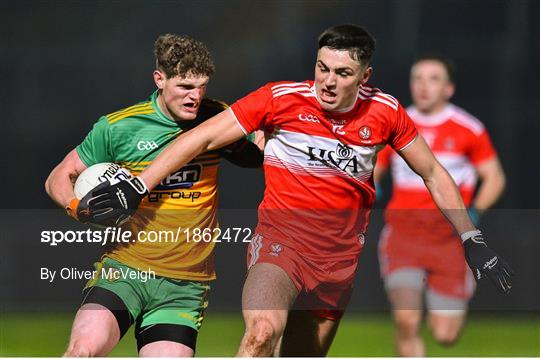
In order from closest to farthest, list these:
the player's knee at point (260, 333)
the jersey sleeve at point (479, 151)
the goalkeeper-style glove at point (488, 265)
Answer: the player's knee at point (260, 333) → the goalkeeper-style glove at point (488, 265) → the jersey sleeve at point (479, 151)

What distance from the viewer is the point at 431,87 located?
327 inches

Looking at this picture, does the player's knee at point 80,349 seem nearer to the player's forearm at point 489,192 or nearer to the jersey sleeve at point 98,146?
the jersey sleeve at point 98,146

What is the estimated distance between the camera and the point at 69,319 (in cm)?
930

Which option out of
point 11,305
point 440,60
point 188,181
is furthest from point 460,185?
point 11,305

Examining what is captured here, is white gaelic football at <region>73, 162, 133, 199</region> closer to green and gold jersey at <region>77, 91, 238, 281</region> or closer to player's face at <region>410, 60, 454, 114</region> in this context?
green and gold jersey at <region>77, 91, 238, 281</region>

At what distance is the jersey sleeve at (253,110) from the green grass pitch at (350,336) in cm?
386

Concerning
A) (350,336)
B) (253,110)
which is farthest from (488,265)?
(350,336)

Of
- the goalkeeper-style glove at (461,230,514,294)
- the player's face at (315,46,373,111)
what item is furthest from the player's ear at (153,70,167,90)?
the goalkeeper-style glove at (461,230,514,294)

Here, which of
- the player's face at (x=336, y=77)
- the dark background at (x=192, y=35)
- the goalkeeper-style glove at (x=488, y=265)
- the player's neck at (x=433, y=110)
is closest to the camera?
the player's face at (x=336, y=77)

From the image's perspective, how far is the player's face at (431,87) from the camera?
8242 mm

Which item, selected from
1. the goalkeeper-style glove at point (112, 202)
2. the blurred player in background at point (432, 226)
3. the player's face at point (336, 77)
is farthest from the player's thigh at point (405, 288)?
the goalkeeper-style glove at point (112, 202)

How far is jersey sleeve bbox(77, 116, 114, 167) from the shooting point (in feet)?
17.4

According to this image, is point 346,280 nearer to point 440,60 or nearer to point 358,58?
point 358,58

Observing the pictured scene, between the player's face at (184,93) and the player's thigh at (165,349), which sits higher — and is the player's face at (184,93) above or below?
above
